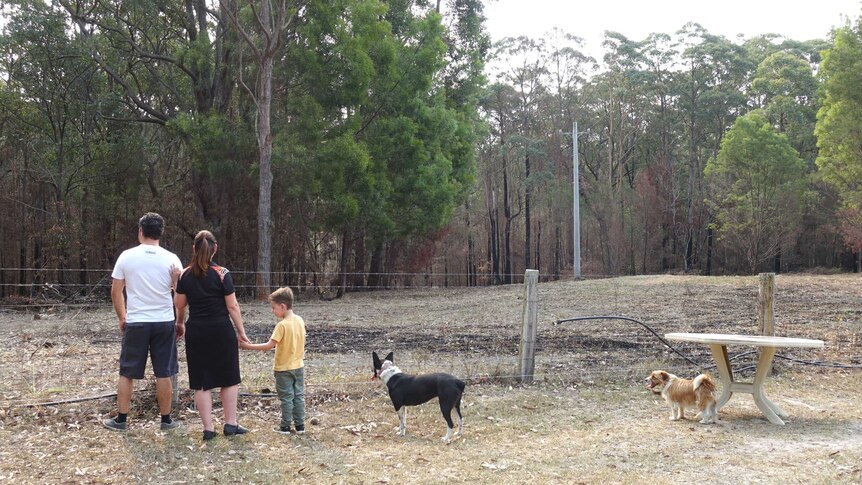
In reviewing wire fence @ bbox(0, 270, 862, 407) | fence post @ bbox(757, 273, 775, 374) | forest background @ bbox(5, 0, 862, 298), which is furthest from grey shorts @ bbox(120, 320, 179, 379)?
forest background @ bbox(5, 0, 862, 298)

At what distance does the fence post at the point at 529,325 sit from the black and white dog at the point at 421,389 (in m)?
2.27

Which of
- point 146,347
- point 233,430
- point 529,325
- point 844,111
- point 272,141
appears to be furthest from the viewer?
point 844,111

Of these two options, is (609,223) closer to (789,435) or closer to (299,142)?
(299,142)

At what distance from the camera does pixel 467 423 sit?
680 centimetres

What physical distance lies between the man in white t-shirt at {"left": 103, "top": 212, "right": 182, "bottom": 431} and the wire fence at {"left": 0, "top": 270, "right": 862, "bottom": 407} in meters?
1.66

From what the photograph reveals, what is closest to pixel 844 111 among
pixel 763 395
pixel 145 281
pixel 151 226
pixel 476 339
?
pixel 476 339

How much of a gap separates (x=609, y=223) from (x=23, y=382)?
136 ft

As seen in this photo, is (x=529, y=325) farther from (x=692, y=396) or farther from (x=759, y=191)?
(x=759, y=191)

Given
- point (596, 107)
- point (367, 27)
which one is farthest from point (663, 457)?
point (596, 107)

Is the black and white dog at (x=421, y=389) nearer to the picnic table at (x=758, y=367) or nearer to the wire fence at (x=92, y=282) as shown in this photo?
the picnic table at (x=758, y=367)

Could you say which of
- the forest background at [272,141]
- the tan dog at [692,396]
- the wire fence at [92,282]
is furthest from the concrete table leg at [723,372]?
the wire fence at [92,282]

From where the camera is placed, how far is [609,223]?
46312 mm

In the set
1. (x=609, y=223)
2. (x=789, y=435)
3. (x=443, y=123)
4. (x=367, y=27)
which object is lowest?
(x=789, y=435)

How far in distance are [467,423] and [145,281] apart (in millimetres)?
3139
